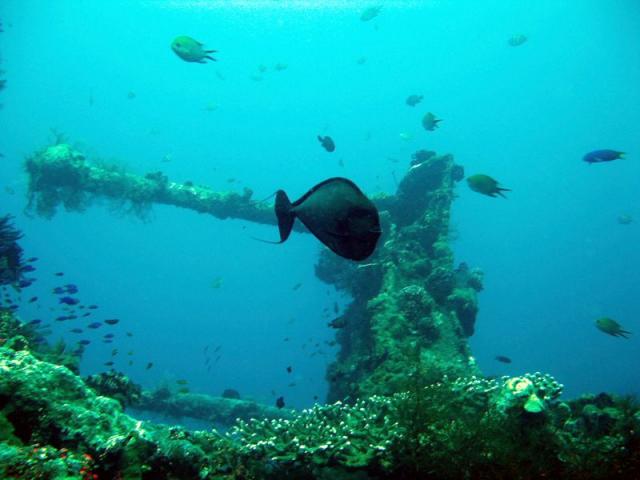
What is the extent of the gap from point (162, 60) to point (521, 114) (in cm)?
13973

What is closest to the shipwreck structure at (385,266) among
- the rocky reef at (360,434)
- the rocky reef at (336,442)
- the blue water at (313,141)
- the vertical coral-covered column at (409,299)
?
the vertical coral-covered column at (409,299)

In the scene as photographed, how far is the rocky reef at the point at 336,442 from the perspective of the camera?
11.2ft

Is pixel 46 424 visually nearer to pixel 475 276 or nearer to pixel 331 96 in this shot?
pixel 475 276

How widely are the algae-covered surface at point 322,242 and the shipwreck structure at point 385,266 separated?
91mm

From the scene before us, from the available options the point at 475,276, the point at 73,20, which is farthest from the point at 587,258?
the point at 73,20

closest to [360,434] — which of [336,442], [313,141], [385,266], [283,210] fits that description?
[336,442]

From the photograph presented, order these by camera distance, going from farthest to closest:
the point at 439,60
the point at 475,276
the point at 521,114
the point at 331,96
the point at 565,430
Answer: the point at 331,96 → the point at 521,114 → the point at 439,60 → the point at 475,276 → the point at 565,430

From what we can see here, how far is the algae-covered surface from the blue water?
40.3 inches

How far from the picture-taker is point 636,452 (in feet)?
12.1

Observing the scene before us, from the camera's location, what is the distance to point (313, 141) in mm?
160875

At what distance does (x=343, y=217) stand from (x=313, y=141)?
164 m

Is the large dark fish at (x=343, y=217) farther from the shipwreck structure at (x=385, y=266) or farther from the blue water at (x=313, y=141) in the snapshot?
the blue water at (x=313, y=141)

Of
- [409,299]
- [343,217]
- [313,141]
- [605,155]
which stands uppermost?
[313,141]

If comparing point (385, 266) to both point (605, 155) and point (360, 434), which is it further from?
point (360, 434)
